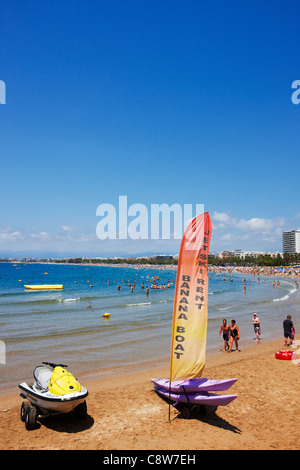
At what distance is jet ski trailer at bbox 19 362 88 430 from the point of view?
7.00 m

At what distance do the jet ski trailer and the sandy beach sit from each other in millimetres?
331

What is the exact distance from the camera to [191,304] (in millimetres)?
7426

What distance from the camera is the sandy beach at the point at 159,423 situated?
6.61m

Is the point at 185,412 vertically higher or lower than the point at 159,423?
higher

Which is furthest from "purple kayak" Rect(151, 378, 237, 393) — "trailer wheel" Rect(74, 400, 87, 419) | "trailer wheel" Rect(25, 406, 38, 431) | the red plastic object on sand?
the red plastic object on sand

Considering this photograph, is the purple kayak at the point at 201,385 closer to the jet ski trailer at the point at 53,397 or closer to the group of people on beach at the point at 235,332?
the jet ski trailer at the point at 53,397

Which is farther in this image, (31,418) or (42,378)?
(42,378)

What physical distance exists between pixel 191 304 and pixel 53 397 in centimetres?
364

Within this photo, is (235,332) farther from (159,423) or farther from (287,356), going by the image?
(159,423)

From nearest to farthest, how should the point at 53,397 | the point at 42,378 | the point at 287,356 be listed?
1. the point at 53,397
2. the point at 42,378
3. the point at 287,356

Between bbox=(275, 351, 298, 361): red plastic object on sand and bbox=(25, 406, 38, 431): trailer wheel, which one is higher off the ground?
bbox=(25, 406, 38, 431): trailer wheel

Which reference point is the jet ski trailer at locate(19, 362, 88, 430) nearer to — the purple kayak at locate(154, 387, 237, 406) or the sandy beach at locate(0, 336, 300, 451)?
the sandy beach at locate(0, 336, 300, 451)

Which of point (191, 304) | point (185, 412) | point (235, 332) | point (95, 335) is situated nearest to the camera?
point (191, 304)

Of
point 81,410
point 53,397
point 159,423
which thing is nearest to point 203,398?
point 159,423
